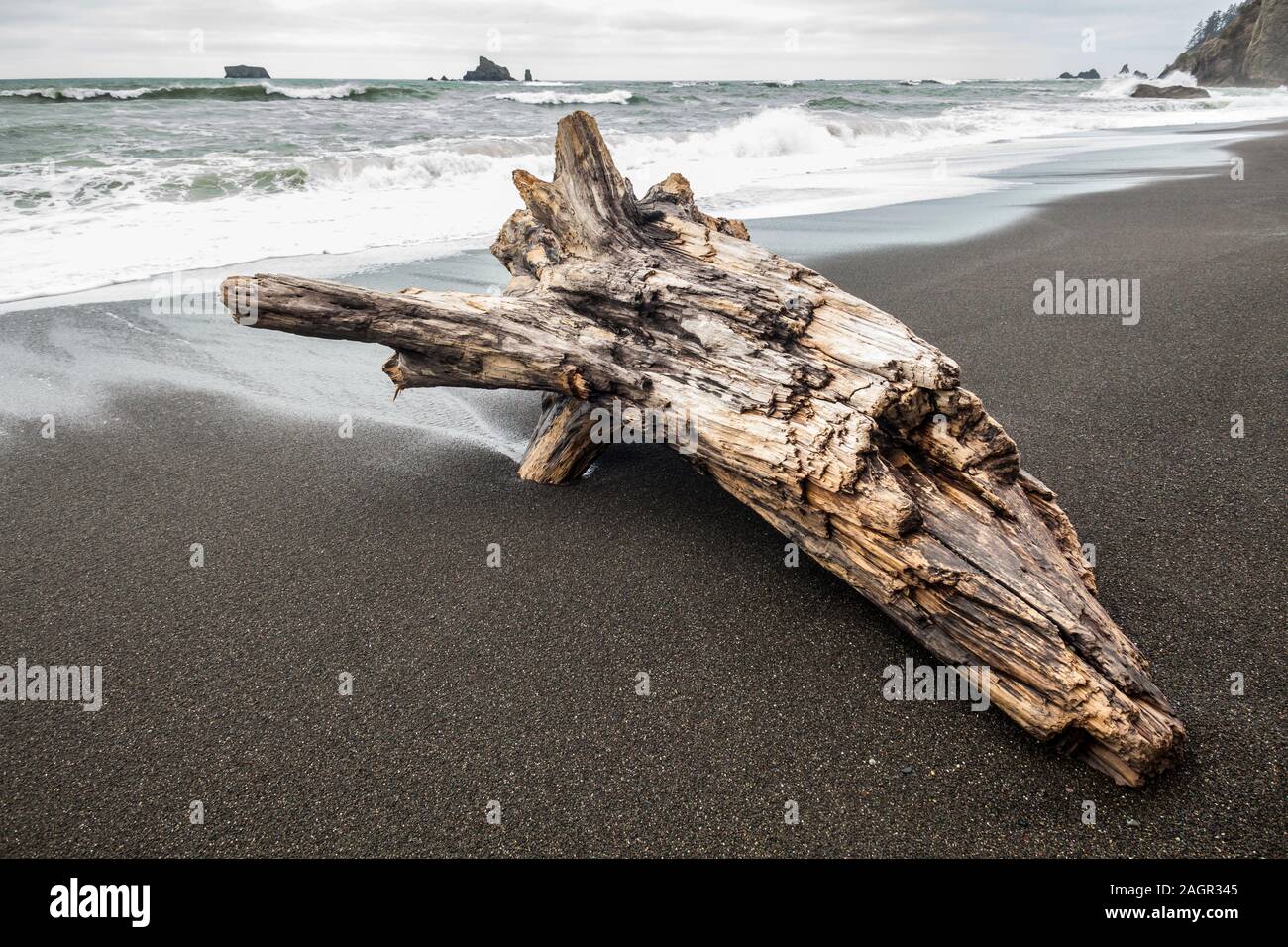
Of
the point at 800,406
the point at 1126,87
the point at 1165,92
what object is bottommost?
the point at 800,406

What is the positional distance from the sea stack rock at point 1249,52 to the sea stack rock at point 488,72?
217ft

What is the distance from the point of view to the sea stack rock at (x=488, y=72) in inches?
3319

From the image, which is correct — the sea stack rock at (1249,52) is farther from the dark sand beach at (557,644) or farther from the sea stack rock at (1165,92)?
the dark sand beach at (557,644)

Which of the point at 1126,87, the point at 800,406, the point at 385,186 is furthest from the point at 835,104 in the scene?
the point at 800,406

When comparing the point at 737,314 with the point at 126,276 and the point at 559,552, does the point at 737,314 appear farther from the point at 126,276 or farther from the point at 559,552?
the point at 126,276

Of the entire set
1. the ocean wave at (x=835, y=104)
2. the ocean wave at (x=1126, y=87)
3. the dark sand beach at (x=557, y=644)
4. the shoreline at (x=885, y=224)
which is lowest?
the dark sand beach at (x=557, y=644)

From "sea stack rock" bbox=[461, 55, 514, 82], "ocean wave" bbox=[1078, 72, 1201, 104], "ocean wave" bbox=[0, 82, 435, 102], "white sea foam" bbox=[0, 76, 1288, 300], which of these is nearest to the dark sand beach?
"white sea foam" bbox=[0, 76, 1288, 300]

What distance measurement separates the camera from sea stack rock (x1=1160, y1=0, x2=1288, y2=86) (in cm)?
5656

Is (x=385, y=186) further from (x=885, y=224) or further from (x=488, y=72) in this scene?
(x=488, y=72)

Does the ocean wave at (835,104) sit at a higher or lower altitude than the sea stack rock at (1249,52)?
lower

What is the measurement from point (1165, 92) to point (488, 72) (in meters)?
64.5

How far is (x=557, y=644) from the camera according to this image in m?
3.13

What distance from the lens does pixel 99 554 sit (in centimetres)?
375

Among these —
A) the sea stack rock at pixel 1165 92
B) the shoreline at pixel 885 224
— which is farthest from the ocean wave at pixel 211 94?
the sea stack rock at pixel 1165 92
